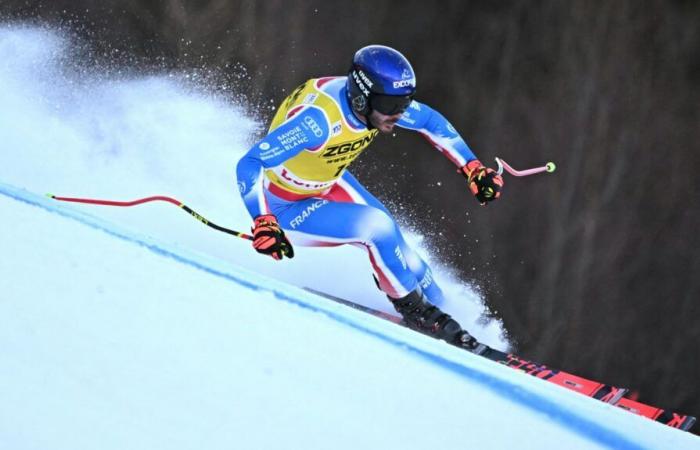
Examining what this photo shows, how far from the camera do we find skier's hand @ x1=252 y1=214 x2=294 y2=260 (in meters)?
2.07

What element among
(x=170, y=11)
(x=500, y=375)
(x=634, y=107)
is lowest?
(x=500, y=375)

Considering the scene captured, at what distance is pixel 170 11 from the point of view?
293cm

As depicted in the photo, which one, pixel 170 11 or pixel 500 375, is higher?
pixel 170 11

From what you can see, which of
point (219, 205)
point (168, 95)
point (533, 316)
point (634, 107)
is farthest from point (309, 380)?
point (634, 107)

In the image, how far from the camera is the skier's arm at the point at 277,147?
7.07 feet

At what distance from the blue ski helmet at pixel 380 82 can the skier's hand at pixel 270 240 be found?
0.44 m

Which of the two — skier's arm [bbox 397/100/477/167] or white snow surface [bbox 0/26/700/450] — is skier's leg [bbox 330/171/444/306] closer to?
skier's arm [bbox 397/100/477/167]

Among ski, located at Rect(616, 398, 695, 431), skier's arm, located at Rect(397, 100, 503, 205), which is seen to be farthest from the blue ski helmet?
ski, located at Rect(616, 398, 695, 431)

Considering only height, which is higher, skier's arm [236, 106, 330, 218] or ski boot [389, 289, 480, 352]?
skier's arm [236, 106, 330, 218]

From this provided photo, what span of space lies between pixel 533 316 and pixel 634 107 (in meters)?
1.00

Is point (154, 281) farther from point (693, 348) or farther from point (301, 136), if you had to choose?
point (693, 348)

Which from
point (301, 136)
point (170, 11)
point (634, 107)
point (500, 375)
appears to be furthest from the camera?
point (634, 107)

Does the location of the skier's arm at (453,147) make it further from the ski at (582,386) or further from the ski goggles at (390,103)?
the ski at (582,386)

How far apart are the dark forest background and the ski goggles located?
28.0 inches
